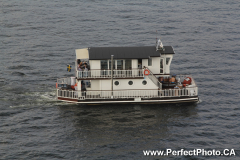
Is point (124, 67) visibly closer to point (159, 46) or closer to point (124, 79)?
point (124, 79)

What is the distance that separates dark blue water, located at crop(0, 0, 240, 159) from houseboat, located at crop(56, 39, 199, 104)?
112 cm

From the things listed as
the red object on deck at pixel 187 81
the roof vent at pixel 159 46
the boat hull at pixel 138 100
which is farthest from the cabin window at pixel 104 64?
the red object on deck at pixel 187 81

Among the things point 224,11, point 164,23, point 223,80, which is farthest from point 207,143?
point 224,11

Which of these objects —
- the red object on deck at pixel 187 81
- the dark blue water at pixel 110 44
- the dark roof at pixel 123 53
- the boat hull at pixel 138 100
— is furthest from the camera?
the red object on deck at pixel 187 81

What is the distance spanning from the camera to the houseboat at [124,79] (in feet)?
170

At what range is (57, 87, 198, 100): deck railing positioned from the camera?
5241cm

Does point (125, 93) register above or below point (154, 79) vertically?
below

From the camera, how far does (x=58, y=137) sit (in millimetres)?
44812

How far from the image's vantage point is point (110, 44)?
264 feet

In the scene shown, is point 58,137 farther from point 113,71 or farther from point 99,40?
point 99,40

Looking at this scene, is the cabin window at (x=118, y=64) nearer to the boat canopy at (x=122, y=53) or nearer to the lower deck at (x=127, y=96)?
the boat canopy at (x=122, y=53)

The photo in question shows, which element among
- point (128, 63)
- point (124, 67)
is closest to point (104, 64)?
point (124, 67)

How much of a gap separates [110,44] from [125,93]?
29.2 m

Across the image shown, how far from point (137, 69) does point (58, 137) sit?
43.0 ft
